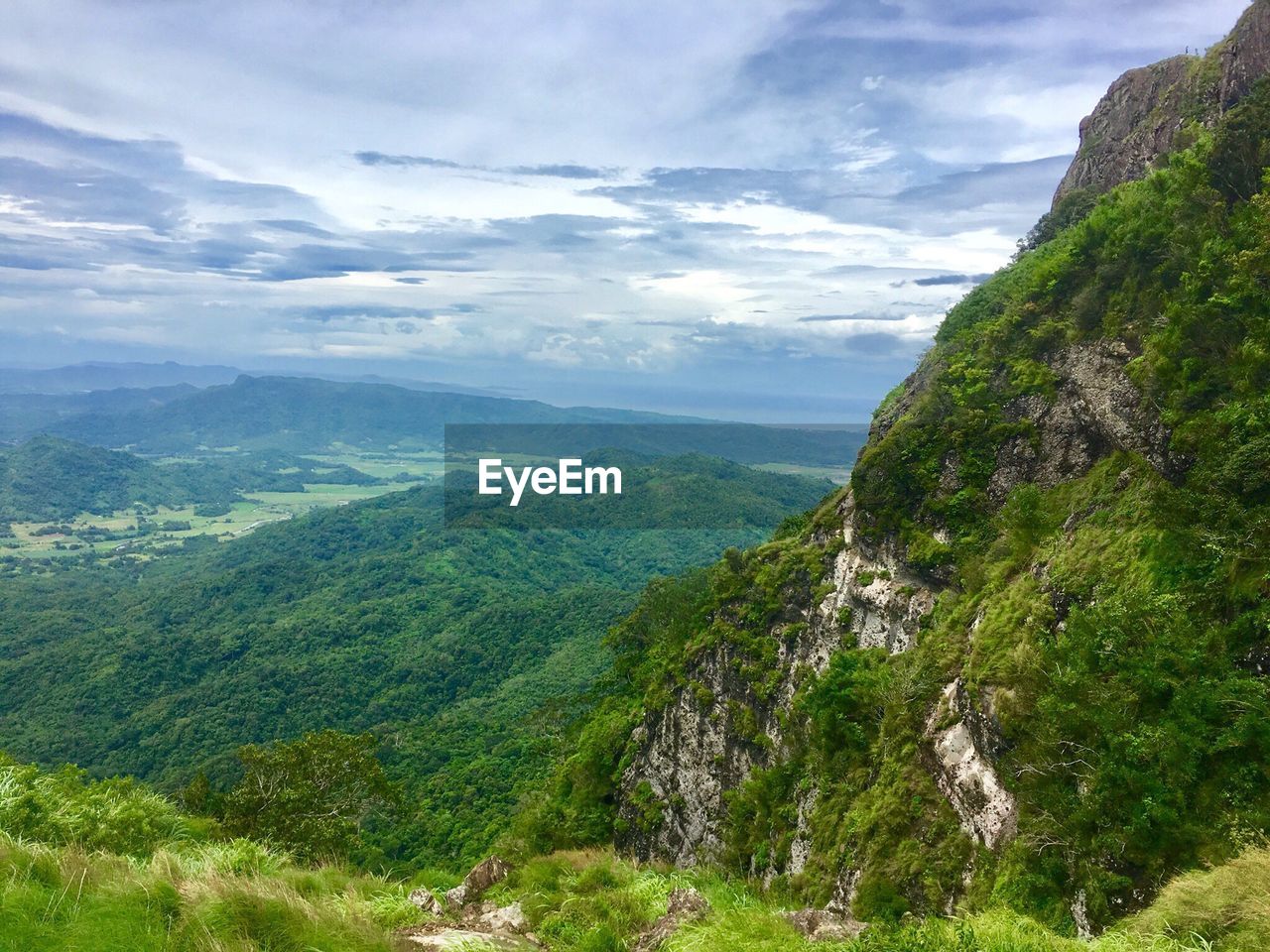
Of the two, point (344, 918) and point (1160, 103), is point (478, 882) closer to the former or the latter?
point (344, 918)

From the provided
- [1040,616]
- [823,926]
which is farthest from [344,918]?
[1040,616]

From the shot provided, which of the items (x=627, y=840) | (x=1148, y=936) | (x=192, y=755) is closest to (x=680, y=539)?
(x=192, y=755)

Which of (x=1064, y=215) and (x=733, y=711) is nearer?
(x=733, y=711)

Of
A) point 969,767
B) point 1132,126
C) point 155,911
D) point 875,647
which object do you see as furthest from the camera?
point 1132,126

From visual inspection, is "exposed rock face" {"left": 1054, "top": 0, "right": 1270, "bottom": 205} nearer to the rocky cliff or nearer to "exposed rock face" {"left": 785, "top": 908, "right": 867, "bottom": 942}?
the rocky cliff

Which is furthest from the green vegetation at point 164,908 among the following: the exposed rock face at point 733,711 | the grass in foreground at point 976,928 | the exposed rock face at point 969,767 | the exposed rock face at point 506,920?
the exposed rock face at point 733,711

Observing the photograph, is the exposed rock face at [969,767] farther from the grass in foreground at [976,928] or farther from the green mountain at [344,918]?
the green mountain at [344,918]

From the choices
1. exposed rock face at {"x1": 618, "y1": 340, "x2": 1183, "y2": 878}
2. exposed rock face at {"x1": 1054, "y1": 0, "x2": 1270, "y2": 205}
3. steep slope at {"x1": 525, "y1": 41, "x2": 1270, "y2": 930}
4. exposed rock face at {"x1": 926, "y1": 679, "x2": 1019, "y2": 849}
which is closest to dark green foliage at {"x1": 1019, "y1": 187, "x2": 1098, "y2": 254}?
exposed rock face at {"x1": 1054, "y1": 0, "x2": 1270, "y2": 205}
